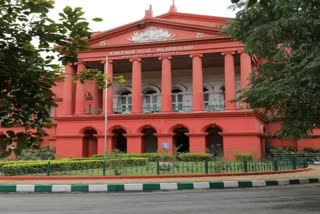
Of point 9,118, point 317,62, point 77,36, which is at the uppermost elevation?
point 317,62

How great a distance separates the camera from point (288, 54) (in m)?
11.1

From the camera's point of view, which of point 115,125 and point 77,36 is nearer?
point 77,36

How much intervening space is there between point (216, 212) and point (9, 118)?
494 centimetres

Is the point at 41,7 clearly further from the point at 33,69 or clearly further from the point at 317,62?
the point at 317,62

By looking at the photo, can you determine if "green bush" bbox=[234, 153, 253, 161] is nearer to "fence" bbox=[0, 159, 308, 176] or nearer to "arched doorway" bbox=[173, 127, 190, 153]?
"arched doorway" bbox=[173, 127, 190, 153]

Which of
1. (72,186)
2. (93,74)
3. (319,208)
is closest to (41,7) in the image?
(93,74)

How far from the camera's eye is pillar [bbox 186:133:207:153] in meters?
27.9

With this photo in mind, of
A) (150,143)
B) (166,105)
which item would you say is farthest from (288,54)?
(150,143)

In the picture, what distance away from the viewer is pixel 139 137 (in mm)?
29047

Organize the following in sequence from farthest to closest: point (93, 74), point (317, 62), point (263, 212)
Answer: point (317, 62)
point (263, 212)
point (93, 74)

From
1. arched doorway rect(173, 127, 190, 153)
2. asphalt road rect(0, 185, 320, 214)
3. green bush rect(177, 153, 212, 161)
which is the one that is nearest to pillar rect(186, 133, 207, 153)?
green bush rect(177, 153, 212, 161)

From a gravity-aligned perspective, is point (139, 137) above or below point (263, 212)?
above

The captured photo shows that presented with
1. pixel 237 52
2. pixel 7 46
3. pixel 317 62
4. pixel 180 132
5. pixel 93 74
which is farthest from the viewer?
pixel 180 132

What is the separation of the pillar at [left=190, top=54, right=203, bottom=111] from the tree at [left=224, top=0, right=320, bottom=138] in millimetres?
13604
